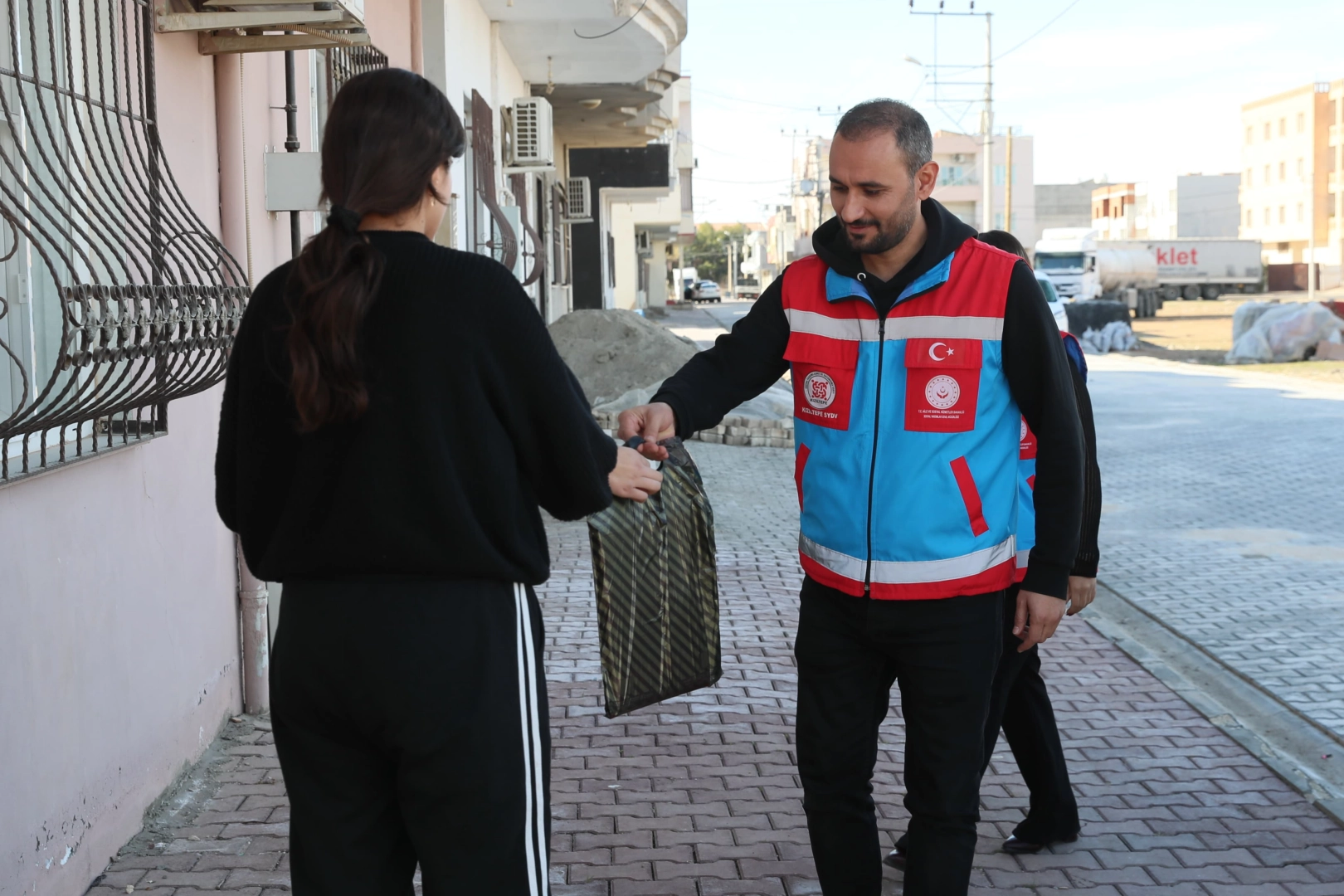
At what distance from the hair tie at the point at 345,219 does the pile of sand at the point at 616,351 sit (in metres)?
12.9

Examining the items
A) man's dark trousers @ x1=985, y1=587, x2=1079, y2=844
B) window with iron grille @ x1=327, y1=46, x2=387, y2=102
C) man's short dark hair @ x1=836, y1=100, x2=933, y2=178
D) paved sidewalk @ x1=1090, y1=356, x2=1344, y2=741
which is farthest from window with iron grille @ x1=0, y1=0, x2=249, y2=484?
paved sidewalk @ x1=1090, y1=356, x2=1344, y2=741

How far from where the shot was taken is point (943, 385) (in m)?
3.13

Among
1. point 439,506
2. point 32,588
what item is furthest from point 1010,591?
point 32,588

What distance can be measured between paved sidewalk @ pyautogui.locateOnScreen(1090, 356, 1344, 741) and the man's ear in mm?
3376

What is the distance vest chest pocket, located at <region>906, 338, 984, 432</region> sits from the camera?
10.3 feet

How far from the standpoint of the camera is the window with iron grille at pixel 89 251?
10.9 feet

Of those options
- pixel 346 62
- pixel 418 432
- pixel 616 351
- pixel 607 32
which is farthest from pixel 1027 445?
pixel 616 351

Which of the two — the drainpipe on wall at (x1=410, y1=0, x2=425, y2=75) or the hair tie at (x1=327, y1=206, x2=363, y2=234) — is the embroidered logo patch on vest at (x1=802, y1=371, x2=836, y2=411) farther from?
the drainpipe on wall at (x1=410, y1=0, x2=425, y2=75)

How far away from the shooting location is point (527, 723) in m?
2.29

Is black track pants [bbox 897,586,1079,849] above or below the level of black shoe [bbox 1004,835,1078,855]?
above

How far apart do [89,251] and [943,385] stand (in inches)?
100

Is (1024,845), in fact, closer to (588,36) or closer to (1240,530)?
(1240,530)

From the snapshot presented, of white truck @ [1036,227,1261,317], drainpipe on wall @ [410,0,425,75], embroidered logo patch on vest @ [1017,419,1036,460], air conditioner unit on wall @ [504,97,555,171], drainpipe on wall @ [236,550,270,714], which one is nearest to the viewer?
embroidered logo patch on vest @ [1017,419,1036,460]

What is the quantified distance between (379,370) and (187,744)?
2989 mm
